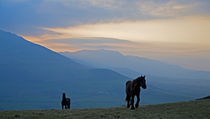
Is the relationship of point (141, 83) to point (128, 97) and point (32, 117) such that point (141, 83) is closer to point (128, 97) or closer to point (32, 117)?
point (128, 97)

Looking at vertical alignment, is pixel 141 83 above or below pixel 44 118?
above

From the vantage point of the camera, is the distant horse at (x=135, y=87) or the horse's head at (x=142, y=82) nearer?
the horse's head at (x=142, y=82)

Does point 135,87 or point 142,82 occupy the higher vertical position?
point 142,82

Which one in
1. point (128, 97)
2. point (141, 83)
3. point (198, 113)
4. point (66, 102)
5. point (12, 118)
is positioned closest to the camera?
point (12, 118)

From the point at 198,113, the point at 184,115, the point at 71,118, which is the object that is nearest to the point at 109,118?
the point at 71,118

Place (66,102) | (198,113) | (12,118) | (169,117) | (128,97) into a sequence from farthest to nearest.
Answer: (66,102) → (128,97) → (198,113) → (169,117) → (12,118)

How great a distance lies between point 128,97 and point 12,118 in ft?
38.2

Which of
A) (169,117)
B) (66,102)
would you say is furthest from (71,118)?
(66,102)

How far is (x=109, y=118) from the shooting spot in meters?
19.2

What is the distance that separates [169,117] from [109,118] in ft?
14.6

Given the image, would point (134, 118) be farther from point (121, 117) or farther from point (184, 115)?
point (184, 115)

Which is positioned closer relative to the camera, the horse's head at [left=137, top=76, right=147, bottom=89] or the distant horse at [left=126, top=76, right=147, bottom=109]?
the horse's head at [left=137, top=76, right=147, bottom=89]

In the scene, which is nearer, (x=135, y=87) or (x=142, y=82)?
(x=142, y=82)

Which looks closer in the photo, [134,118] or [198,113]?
[134,118]
